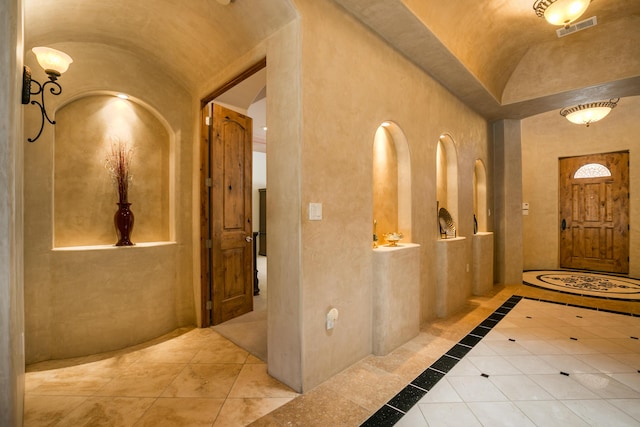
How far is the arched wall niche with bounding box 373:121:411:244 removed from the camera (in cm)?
322

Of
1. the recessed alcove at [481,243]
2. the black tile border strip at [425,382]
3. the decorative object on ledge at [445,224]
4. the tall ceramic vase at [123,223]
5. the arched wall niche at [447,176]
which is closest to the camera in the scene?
the black tile border strip at [425,382]

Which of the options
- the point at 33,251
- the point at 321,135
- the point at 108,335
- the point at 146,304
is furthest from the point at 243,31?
the point at 108,335

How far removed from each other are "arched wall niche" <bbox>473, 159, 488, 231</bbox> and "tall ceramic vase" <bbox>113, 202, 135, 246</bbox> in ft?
17.5

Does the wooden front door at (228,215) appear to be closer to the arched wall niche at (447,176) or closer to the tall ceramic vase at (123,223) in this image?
the tall ceramic vase at (123,223)

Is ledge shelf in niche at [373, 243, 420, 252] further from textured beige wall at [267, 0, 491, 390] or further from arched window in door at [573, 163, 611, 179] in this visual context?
arched window in door at [573, 163, 611, 179]

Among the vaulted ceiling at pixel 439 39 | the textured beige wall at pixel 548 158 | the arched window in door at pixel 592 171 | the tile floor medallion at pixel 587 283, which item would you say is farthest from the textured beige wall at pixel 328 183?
the arched window in door at pixel 592 171

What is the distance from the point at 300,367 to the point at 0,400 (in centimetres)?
151

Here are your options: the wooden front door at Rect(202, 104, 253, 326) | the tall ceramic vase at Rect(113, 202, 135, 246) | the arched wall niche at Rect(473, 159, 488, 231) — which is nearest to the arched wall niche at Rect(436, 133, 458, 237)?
the arched wall niche at Rect(473, 159, 488, 231)

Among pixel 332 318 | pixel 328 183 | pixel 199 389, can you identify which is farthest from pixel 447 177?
pixel 199 389

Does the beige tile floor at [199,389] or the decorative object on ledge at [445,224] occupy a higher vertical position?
the decorative object on ledge at [445,224]

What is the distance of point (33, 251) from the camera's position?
243 centimetres

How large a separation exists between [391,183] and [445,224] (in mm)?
1232

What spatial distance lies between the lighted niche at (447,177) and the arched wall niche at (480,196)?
50.7 inches

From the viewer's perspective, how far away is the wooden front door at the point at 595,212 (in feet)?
19.9
